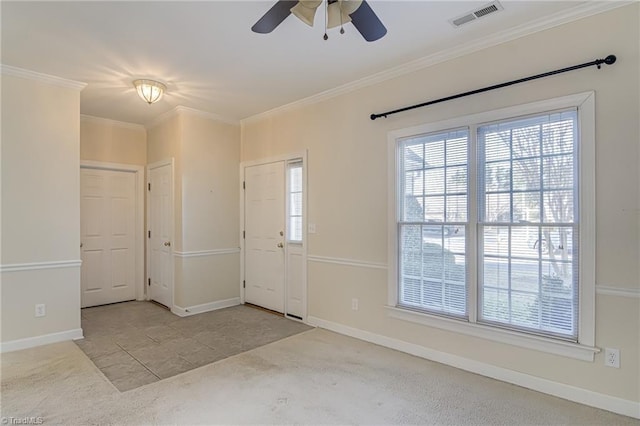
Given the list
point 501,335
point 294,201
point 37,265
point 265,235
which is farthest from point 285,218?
point 501,335

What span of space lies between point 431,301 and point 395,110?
1.80 metres

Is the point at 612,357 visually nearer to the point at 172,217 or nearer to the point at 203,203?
the point at 203,203

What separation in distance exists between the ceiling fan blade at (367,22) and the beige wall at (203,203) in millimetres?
3140

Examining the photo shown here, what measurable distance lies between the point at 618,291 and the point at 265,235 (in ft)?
12.1

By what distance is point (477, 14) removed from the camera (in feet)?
8.09

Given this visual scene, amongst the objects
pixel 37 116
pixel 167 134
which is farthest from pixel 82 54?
pixel 167 134

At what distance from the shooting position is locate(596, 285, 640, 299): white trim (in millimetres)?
2221

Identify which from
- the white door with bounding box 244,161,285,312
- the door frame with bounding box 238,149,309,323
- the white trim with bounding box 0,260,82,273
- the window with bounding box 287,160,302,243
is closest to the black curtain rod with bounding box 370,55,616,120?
the door frame with bounding box 238,149,309,323

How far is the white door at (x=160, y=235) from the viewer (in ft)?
15.9

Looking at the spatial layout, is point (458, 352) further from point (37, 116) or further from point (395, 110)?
point (37, 116)

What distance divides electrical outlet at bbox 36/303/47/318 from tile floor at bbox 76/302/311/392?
1.42ft

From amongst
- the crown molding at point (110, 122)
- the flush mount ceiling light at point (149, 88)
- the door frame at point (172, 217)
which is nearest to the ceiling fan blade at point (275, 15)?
the flush mount ceiling light at point (149, 88)

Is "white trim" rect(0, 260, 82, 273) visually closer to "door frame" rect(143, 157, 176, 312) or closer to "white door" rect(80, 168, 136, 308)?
"door frame" rect(143, 157, 176, 312)

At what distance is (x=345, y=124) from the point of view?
3812 millimetres
